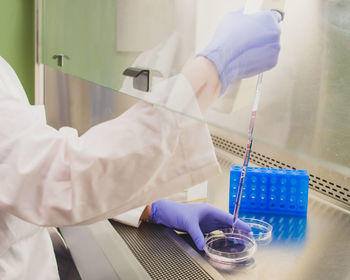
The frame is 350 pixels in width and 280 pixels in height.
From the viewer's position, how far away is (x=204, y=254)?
1167 millimetres

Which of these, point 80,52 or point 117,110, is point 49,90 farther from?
point 80,52

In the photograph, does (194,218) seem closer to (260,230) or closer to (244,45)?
(260,230)

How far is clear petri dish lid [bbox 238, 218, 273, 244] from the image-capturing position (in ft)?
4.05

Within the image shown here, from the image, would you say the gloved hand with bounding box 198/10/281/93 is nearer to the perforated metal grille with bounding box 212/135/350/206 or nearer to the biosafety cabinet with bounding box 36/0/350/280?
the biosafety cabinet with bounding box 36/0/350/280

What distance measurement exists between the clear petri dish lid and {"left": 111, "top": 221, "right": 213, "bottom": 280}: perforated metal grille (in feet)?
0.75

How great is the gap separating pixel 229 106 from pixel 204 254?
58 centimetres

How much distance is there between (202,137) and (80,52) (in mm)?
858

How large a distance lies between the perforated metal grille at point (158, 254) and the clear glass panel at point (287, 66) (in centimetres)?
47

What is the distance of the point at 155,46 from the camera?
0.98 m

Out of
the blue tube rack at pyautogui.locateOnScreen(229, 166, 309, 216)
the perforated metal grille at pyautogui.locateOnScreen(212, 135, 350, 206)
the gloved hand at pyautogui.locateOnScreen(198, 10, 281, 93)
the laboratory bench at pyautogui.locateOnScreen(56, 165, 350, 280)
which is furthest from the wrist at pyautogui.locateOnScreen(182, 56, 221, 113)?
the perforated metal grille at pyautogui.locateOnScreen(212, 135, 350, 206)

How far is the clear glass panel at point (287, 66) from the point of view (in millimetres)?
554

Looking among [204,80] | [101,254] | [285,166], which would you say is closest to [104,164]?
[204,80]

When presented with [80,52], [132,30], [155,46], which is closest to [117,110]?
[80,52]

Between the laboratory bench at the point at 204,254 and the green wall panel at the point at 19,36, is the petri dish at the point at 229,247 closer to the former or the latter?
the laboratory bench at the point at 204,254
